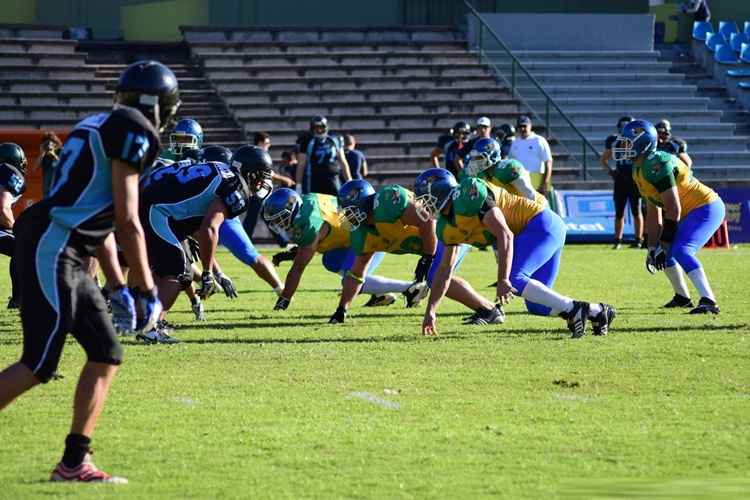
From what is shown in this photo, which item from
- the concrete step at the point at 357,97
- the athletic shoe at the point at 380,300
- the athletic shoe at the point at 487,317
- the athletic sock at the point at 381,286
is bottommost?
the concrete step at the point at 357,97

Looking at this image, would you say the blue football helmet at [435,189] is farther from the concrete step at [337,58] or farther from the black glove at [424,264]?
the concrete step at [337,58]

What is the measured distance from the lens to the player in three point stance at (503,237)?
33.5 feet

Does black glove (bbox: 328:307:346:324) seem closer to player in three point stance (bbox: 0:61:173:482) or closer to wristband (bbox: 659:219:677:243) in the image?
wristband (bbox: 659:219:677:243)

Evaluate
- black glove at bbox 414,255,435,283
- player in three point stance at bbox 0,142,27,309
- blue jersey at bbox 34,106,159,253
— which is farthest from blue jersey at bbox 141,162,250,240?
blue jersey at bbox 34,106,159,253

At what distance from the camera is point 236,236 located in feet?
43.0

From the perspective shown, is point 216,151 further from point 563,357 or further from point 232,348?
point 563,357

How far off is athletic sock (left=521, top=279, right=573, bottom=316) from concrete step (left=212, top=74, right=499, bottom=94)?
1719cm

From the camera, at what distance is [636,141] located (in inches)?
478

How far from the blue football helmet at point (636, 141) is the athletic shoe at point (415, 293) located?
6.66ft

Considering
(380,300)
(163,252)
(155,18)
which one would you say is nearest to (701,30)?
(155,18)

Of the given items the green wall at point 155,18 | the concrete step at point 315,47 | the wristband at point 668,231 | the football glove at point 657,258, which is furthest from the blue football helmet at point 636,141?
the green wall at point 155,18

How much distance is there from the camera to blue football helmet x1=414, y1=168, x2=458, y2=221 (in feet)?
34.4

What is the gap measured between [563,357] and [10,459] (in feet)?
13.9

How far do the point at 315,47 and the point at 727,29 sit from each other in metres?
9.18
